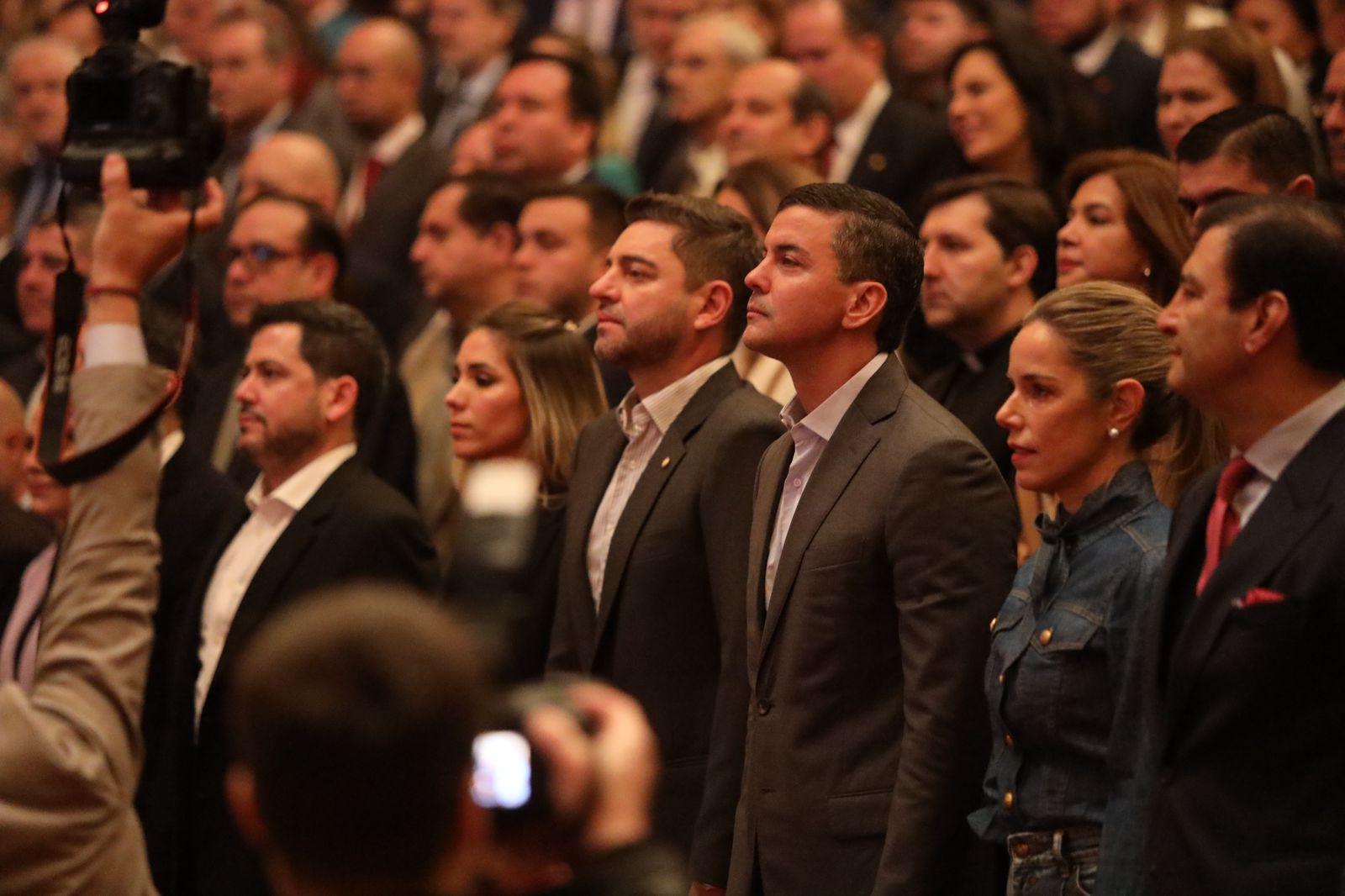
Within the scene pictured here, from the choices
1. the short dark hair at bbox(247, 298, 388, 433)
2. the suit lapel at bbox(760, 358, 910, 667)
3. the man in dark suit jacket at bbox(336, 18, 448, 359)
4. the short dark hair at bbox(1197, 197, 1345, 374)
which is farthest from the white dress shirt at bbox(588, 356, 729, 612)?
the man in dark suit jacket at bbox(336, 18, 448, 359)

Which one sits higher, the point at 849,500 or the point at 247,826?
the point at 247,826

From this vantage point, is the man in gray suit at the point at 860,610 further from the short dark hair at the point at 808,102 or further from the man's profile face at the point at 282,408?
the short dark hair at the point at 808,102

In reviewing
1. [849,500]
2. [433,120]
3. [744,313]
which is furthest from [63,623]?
[433,120]

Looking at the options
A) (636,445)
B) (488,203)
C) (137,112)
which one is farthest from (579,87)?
(137,112)

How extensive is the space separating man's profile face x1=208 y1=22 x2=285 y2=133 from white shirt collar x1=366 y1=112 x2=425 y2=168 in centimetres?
70

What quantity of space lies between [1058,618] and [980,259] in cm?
194

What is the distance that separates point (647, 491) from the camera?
14.2 feet

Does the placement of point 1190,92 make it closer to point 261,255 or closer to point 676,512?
point 676,512

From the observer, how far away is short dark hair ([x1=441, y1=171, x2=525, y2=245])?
6605 mm

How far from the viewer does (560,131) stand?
24.3 ft

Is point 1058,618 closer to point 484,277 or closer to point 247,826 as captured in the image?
point 247,826

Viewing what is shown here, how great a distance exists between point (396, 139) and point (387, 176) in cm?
54

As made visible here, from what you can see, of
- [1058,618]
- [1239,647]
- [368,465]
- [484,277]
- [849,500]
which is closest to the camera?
[1239,647]

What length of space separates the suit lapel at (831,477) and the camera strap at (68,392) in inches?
50.6
